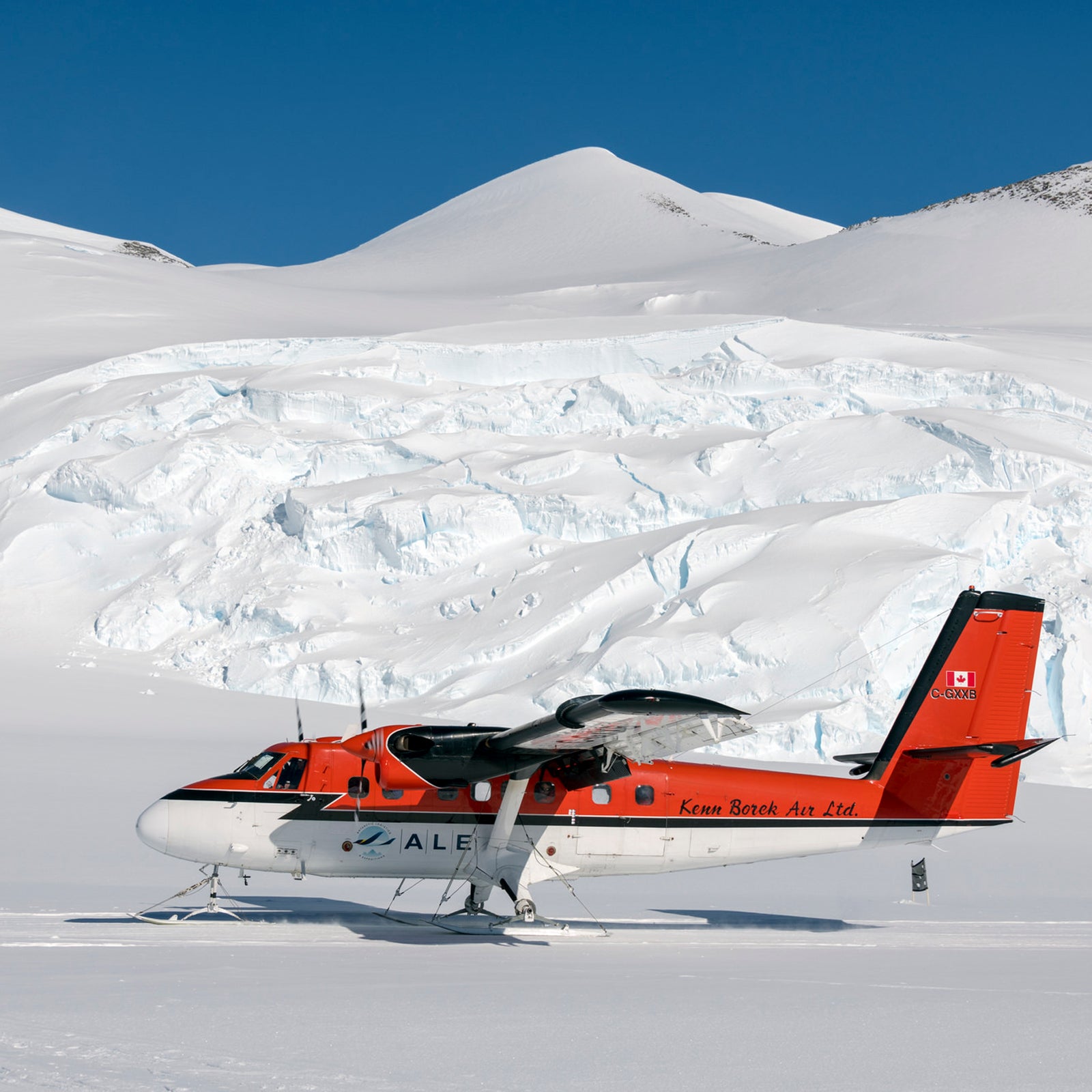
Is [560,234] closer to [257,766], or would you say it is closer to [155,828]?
[257,766]

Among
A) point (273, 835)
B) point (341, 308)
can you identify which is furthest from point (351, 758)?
point (341, 308)

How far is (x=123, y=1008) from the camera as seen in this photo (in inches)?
248

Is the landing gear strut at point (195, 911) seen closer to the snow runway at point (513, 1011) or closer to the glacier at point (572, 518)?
the snow runway at point (513, 1011)

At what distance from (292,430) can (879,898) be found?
62.0 feet

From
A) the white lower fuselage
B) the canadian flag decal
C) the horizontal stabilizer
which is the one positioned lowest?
the white lower fuselage

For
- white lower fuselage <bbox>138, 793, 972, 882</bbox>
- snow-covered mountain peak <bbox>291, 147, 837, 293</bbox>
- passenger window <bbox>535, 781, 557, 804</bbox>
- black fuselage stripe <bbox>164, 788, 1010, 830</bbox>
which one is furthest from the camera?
snow-covered mountain peak <bbox>291, 147, 837, 293</bbox>

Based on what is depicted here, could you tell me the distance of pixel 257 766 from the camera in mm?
10945

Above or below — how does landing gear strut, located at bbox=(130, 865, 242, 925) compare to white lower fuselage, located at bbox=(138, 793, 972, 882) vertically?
below

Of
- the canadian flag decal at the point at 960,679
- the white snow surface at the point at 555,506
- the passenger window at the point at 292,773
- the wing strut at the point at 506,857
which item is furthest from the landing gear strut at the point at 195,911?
the white snow surface at the point at 555,506

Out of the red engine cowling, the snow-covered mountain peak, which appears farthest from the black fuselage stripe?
the snow-covered mountain peak

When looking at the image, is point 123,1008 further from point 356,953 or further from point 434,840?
point 434,840

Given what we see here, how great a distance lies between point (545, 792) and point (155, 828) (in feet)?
11.7

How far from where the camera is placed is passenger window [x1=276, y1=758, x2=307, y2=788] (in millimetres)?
10883

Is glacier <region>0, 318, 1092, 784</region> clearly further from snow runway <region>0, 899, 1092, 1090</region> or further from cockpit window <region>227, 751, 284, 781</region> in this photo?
snow runway <region>0, 899, 1092, 1090</region>
